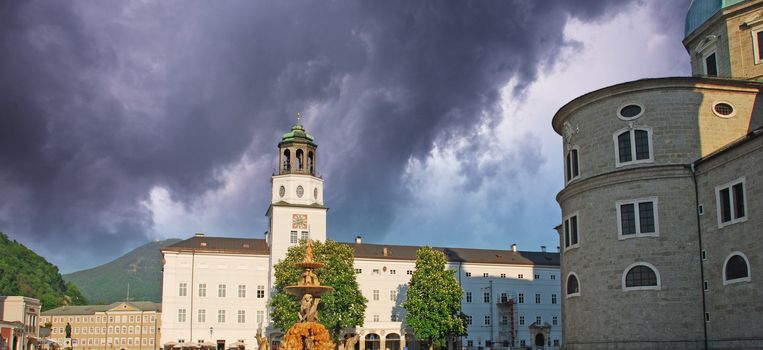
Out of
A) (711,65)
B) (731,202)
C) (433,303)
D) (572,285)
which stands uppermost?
(711,65)

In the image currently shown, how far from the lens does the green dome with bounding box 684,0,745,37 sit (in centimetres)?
4134

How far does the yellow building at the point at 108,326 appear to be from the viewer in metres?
142

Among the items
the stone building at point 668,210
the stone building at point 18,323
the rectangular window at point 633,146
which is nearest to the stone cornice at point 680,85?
the stone building at point 668,210

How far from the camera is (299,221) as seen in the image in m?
76.2

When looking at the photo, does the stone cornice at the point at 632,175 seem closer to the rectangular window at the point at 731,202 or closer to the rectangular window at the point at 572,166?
the rectangular window at the point at 572,166

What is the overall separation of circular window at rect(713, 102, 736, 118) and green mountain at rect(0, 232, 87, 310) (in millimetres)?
136400

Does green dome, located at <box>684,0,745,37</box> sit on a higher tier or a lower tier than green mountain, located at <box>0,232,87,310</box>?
higher

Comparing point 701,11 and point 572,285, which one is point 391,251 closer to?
point 572,285

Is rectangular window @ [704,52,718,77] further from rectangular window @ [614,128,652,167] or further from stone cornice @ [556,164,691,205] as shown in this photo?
stone cornice @ [556,164,691,205]

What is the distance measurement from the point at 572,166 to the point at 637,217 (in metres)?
5.42

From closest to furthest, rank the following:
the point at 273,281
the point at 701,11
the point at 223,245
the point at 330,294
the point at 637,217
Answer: the point at 637,217 → the point at 701,11 → the point at 330,294 → the point at 273,281 → the point at 223,245

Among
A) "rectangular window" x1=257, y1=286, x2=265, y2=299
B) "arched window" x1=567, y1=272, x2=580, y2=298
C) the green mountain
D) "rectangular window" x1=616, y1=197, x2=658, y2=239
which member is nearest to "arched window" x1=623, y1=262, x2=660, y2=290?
"rectangular window" x1=616, y1=197, x2=658, y2=239

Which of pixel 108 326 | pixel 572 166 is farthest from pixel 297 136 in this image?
pixel 108 326

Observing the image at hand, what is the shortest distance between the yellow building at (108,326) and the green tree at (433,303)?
88.0 m
